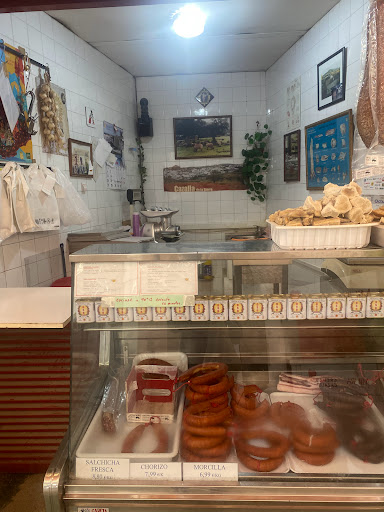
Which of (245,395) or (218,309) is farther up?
(218,309)

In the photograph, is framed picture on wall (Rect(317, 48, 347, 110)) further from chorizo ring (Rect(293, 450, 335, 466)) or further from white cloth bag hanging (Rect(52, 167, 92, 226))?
chorizo ring (Rect(293, 450, 335, 466))

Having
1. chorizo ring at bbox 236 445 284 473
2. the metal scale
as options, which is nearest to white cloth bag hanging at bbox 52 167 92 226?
the metal scale

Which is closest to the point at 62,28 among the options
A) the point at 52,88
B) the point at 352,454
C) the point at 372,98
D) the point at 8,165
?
the point at 52,88

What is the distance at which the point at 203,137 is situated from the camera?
6.31m

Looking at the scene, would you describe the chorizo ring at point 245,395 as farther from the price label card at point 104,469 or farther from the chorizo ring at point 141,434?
the price label card at point 104,469

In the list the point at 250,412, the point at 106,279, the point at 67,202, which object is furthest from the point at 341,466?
the point at 67,202

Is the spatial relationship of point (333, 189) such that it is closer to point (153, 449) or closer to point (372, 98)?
point (372, 98)

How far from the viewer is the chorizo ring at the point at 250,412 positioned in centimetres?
153

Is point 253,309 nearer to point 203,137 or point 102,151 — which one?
point 102,151

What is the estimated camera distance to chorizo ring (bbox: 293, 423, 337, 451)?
4.64 feet

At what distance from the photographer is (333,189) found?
1489mm

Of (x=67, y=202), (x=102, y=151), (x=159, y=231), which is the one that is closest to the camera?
(x=67, y=202)

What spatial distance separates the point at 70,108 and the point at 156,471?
3.75 meters

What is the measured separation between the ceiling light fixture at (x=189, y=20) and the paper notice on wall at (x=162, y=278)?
3404 mm
